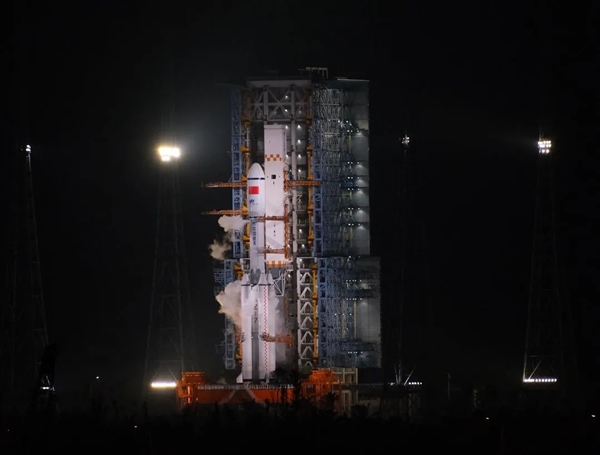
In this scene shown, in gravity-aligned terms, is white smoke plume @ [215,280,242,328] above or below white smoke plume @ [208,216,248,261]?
below

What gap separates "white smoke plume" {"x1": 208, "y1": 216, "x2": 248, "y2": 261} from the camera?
63562 millimetres

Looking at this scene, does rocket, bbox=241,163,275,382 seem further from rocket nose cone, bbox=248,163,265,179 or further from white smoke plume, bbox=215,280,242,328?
white smoke plume, bbox=215,280,242,328

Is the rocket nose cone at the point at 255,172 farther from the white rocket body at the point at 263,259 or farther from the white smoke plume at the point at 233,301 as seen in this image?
the white smoke plume at the point at 233,301

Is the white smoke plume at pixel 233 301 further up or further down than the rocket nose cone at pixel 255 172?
further down

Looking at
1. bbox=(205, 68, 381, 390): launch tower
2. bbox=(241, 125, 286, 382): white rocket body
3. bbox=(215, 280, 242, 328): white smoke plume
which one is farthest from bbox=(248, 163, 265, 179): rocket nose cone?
bbox=(215, 280, 242, 328): white smoke plume

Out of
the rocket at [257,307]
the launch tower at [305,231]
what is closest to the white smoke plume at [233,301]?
the launch tower at [305,231]

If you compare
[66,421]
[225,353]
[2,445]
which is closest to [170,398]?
[225,353]

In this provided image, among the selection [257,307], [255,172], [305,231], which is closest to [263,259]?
[257,307]

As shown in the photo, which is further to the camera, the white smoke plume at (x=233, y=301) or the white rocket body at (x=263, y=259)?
the white smoke plume at (x=233, y=301)

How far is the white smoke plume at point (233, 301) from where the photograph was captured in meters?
63.3

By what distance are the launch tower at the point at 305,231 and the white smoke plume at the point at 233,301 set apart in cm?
4

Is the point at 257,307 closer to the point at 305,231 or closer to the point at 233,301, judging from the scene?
the point at 233,301

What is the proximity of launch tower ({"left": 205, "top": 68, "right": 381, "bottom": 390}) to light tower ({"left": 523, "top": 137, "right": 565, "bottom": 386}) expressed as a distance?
487 centimetres

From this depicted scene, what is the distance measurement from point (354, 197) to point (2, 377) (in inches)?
467
